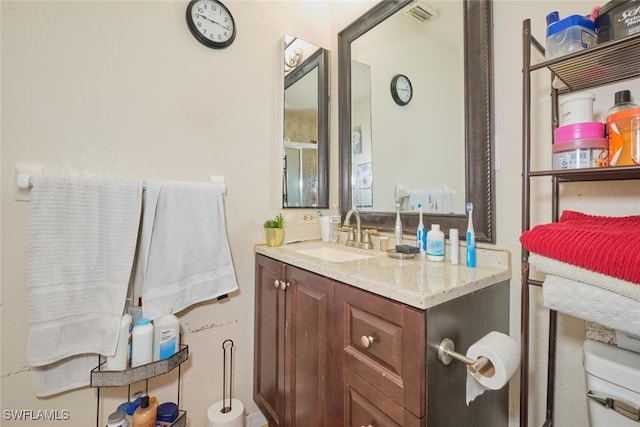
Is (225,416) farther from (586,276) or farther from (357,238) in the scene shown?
(586,276)

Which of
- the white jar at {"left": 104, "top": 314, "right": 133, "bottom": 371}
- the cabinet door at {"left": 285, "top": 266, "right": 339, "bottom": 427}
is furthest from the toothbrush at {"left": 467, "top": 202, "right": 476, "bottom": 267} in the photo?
the white jar at {"left": 104, "top": 314, "right": 133, "bottom": 371}

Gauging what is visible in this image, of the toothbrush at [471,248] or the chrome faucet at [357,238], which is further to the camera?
the chrome faucet at [357,238]

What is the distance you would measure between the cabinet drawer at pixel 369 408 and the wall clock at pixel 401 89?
1204 mm

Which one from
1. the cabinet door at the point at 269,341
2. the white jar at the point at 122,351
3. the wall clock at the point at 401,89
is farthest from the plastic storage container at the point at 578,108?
the white jar at the point at 122,351

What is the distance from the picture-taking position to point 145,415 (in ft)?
3.16

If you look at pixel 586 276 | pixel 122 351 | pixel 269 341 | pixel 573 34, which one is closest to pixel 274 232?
pixel 269 341

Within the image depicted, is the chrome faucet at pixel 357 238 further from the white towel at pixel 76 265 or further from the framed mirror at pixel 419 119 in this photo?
the white towel at pixel 76 265

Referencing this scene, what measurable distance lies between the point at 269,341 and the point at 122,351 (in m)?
0.57

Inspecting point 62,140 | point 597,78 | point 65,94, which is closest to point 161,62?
point 65,94

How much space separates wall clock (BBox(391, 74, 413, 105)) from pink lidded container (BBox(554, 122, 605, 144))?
2.40ft

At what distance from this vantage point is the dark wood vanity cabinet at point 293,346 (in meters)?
0.89

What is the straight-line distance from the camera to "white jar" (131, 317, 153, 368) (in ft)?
3.11

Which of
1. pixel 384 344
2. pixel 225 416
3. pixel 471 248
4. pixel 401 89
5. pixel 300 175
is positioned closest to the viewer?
pixel 384 344

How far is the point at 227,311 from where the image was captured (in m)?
1.33
